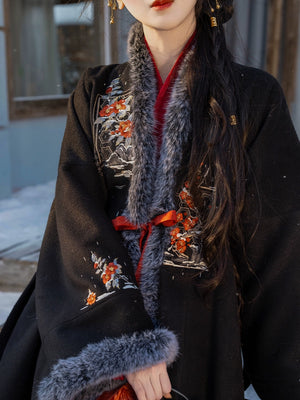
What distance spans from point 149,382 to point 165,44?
840 mm

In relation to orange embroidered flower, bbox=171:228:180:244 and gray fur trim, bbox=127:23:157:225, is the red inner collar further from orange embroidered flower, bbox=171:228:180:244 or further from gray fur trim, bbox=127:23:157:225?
orange embroidered flower, bbox=171:228:180:244

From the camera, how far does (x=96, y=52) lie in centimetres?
555

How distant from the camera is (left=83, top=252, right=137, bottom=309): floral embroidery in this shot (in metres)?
1.22

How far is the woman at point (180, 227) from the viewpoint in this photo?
1253 mm

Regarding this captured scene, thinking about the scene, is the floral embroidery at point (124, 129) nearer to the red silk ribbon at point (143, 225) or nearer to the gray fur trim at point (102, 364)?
the red silk ribbon at point (143, 225)

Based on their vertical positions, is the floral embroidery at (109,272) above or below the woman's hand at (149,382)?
above

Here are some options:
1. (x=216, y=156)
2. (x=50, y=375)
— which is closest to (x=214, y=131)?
(x=216, y=156)

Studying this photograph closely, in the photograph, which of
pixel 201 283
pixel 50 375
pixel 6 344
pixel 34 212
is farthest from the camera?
pixel 34 212

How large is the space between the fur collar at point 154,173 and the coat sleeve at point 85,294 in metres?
0.07

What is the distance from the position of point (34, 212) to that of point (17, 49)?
1.94 m

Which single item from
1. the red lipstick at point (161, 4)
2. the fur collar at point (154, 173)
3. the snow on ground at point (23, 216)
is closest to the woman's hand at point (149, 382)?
the fur collar at point (154, 173)

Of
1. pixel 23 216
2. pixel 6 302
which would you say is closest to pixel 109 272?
pixel 6 302

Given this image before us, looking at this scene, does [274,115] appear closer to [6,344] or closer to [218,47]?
[218,47]

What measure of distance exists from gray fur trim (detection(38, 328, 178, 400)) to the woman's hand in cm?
2
